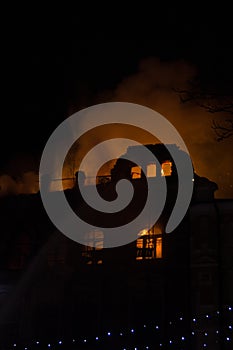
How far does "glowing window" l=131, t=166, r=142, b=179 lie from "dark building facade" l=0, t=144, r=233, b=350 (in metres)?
0.04

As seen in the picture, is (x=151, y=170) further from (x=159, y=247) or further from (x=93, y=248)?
(x=93, y=248)

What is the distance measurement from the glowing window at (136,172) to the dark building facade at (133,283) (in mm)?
43

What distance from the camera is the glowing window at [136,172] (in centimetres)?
3541

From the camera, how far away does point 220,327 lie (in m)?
30.4

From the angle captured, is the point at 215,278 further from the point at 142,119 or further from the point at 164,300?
the point at 142,119

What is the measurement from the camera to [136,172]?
3544 cm

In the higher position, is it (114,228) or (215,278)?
(114,228)

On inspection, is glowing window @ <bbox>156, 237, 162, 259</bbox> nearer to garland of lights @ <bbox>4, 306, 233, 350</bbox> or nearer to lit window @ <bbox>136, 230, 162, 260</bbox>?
lit window @ <bbox>136, 230, 162, 260</bbox>

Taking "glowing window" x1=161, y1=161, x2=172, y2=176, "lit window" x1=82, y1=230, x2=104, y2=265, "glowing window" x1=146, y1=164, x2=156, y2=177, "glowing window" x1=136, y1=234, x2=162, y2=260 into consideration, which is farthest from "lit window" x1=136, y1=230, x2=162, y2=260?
"glowing window" x1=161, y1=161, x2=172, y2=176

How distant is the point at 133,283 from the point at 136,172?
6768mm

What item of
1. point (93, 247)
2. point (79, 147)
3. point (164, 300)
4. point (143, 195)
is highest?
point (79, 147)

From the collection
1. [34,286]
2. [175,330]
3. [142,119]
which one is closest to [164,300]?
[175,330]

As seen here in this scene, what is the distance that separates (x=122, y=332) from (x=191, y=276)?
491 cm

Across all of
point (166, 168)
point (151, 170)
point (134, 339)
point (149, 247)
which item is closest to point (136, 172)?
point (151, 170)
